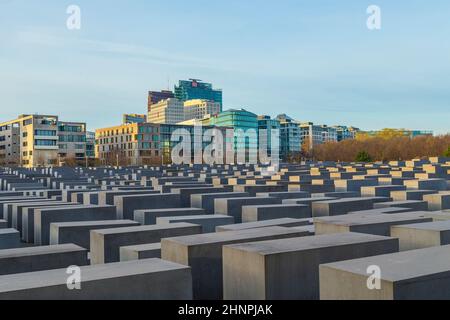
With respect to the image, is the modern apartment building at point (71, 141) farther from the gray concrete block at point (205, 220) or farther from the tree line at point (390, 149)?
the gray concrete block at point (205, 220)

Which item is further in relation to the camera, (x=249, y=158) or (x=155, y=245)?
(x=249, y=158)

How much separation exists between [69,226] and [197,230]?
2673 mm

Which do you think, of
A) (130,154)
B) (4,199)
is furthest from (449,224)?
(130,154)

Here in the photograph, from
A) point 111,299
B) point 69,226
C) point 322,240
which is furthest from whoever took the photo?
point 69,226

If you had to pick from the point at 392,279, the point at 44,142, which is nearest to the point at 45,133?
the point at 44,142

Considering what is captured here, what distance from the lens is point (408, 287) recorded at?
4.18 metres

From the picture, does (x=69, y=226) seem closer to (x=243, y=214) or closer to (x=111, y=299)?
(x=243, y=214)

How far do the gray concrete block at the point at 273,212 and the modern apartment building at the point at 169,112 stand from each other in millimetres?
159042

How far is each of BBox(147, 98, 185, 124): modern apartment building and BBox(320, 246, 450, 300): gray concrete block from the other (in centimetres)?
16600

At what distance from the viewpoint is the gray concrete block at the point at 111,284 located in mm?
4473

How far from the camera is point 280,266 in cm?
543

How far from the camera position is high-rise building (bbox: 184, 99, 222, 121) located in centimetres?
16650

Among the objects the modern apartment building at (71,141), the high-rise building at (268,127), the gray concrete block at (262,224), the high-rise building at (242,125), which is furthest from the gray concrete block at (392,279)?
the high-rise building at (268,127)

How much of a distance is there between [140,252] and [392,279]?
12.2 ft
